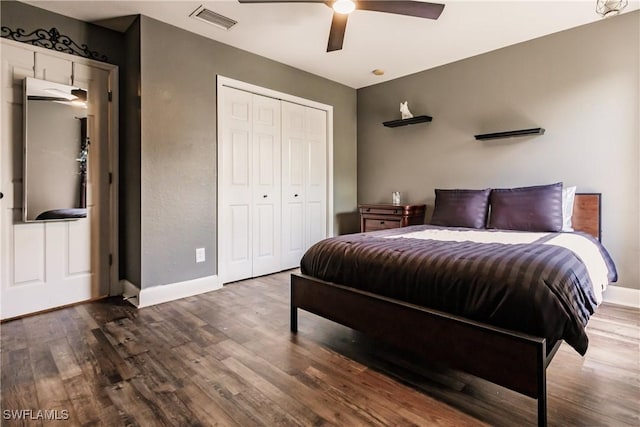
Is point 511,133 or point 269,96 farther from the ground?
point 269,96

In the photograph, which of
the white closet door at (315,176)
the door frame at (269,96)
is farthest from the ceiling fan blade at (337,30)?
the white closet door at (315,176)

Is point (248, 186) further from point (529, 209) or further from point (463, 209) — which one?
point (529, 209)

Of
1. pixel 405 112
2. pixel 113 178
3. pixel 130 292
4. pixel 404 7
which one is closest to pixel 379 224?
pixel 405 112

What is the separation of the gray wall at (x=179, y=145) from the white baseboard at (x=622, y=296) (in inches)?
145

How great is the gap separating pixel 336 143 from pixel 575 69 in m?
2.69

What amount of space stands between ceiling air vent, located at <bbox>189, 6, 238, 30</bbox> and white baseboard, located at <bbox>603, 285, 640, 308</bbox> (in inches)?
162

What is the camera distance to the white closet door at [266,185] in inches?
149

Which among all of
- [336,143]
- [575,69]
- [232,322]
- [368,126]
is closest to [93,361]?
[232,322]

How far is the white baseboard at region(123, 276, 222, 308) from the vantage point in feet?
9.45

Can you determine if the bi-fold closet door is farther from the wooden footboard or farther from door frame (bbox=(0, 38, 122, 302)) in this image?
the wooden footboard

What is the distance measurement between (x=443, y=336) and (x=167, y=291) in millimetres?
2470

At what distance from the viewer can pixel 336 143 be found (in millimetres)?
4672

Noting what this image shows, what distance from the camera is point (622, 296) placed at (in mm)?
2881

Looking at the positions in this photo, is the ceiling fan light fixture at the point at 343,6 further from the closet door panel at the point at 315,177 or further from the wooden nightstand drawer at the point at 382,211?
the wooden nightstand drawer at the point at 382,211
